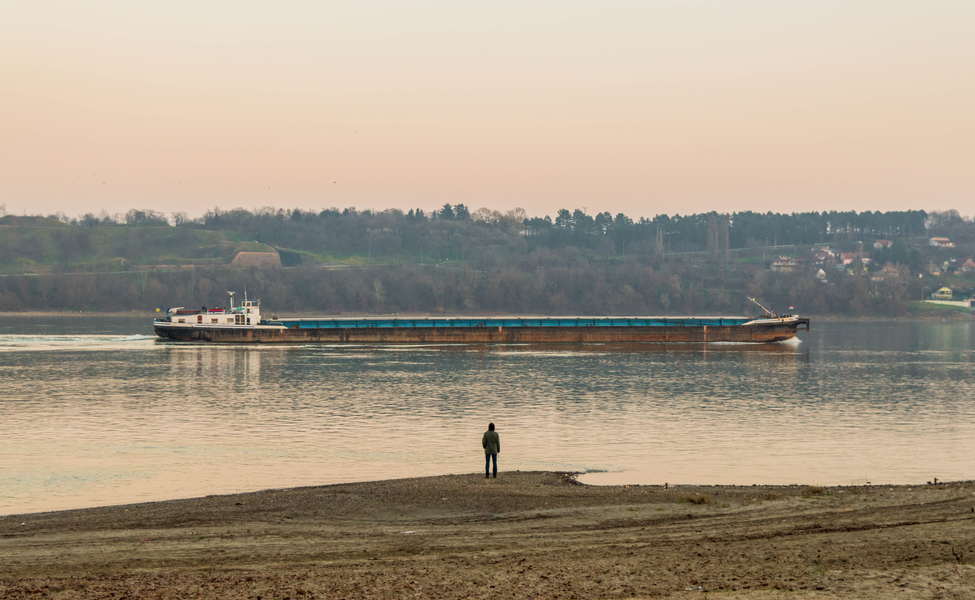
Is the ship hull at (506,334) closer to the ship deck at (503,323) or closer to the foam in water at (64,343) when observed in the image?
the ship deck at (503,323)

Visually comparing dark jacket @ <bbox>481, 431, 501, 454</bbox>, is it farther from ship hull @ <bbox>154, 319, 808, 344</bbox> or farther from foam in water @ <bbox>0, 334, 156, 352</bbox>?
ship hull @ <bbox>154, 319, 808, 344</bbox>

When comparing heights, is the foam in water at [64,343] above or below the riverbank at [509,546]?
below

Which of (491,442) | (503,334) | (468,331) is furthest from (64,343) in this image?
(491,442)

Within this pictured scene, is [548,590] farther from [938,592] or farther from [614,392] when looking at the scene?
[614,392]

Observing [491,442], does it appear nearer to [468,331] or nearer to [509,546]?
[509,546]

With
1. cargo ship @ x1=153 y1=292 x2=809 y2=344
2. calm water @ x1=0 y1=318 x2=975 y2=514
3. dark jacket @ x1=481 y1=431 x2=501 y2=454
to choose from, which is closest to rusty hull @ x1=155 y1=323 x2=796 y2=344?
cargo ship @ x1=153 y1=292 x2=809 y2=344

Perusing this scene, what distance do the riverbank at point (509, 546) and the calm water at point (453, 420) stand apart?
Answer: 21.9 feet

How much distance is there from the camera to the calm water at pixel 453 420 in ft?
117

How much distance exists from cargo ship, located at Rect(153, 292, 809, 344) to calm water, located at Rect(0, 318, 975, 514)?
2262cm

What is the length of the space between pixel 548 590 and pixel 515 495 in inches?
498

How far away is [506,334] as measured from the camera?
124125mm

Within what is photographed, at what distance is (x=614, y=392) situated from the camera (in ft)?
213

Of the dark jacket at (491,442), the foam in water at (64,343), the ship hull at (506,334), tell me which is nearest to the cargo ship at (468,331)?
the ship hull at (506,334)

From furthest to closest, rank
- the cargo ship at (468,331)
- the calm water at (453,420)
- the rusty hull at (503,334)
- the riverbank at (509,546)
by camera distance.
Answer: the rusty hull at (503,334), the cargo ship at (468,331), the calm water at (453,420), the riverbank at (509,546)
